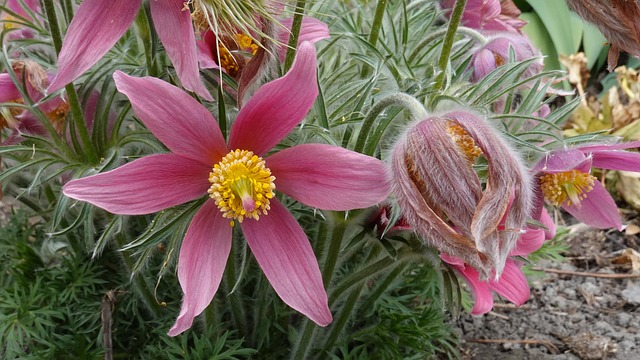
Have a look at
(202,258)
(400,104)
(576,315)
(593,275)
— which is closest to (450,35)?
(400,104)

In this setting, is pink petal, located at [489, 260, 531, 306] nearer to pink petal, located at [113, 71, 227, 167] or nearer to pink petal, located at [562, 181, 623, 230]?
pink petal, located at [562, 181, 623, 230]

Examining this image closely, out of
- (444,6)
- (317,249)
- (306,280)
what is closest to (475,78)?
(444,6)

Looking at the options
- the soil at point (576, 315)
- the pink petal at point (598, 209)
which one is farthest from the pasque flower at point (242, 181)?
Result: the soil at point (576, 315)

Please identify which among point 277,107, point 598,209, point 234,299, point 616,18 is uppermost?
point 616,18

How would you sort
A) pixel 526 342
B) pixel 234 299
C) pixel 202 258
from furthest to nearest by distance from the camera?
1. pixel 526 342
2. pixel 234 299
3. pixel 202 258

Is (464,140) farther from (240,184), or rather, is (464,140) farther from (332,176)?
(240,184)

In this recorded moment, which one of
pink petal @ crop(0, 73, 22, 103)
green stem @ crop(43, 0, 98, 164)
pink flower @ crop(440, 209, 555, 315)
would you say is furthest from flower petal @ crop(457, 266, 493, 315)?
pink petal @ crop(0, 73, 22, 103)
